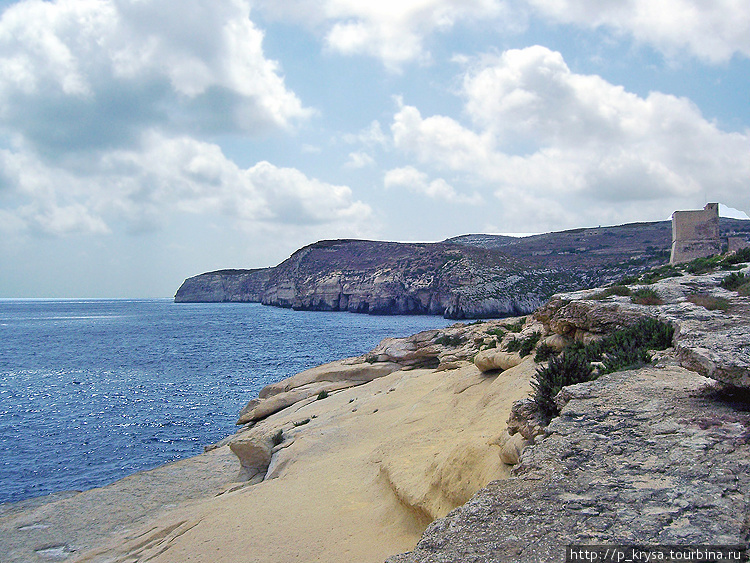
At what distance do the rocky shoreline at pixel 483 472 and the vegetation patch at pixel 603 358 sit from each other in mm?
294

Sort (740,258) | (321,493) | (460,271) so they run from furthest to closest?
1. (460,271)
2. (740,258)
3. (321,493)

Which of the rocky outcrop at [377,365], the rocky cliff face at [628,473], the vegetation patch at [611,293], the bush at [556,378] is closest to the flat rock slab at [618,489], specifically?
the rocky cliff face at [628,473]

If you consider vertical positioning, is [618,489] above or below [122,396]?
above

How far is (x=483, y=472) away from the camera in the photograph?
6266 millimetres

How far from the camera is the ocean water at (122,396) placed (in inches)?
693

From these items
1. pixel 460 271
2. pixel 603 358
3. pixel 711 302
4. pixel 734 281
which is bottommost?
pixel 603 358

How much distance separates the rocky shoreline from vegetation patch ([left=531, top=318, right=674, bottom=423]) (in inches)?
11.6

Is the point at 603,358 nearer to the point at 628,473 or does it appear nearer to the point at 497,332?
the point at 628,473

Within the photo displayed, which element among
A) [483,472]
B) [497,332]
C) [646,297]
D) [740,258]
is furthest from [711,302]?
[497,332]

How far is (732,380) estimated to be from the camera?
15.5 feet

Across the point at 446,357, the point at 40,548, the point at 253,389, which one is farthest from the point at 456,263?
the point at 40,548

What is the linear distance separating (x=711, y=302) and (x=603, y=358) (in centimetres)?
258

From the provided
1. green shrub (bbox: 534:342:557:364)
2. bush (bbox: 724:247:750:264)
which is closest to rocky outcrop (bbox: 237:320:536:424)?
green shrub (bbox: 534:342:557:364)

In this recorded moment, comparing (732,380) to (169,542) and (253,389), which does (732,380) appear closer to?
(169,542)
